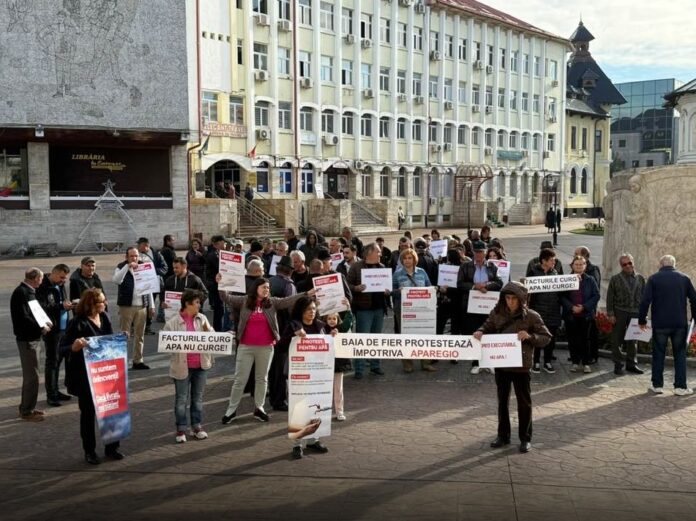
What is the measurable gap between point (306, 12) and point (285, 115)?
23.3 feet

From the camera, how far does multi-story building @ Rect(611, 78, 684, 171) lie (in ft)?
367

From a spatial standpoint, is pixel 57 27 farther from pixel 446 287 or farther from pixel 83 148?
pixel 446 287

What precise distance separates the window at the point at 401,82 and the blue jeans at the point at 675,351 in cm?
4521

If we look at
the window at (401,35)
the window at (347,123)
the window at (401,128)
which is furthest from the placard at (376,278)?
the window at (401,35)

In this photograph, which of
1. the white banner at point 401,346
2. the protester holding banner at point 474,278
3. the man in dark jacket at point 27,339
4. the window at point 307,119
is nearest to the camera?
the white banner at point 401,346

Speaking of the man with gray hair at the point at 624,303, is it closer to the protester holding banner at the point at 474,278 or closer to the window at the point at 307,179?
the protester holding banner at the point at 474,278

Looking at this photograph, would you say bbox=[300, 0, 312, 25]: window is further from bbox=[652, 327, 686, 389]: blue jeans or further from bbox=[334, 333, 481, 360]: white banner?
bbox=[334, 333, 481, 360]: white banner

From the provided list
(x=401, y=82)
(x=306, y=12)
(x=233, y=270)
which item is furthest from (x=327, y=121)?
(x=233, y=270)

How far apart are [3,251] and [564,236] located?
33830mm

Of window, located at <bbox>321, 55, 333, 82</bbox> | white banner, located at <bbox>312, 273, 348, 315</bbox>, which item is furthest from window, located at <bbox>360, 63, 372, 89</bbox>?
white banner, located at <bbox>312, 273, 348, 315</bbox>

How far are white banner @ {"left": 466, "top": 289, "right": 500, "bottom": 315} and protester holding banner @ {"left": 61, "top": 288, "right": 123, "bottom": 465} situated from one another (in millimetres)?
6336

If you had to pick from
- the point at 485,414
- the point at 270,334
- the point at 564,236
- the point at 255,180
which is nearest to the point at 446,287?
the point at 485,414

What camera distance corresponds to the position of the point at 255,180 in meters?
43.8

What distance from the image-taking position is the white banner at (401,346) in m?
8.56
